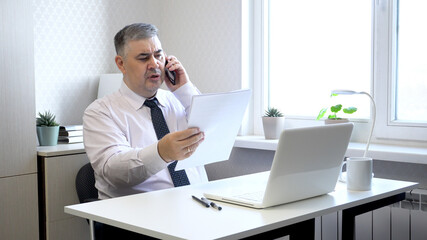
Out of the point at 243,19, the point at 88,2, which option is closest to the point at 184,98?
the point at 243,19

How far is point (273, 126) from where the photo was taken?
10.6ft

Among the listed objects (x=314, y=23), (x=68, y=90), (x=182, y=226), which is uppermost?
(x=314, y=23)

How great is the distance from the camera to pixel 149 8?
3824 millimetres

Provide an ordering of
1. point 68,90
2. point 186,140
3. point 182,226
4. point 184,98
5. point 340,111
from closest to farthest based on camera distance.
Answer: point 182,226, point 186,140, point 184,98, point 340,111, point 68,90

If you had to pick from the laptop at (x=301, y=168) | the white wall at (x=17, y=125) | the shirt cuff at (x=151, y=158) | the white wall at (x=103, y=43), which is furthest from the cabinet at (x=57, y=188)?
the laptop at (x=301, y=168)

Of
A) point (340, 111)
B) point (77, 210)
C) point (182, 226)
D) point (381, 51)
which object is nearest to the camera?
point (182, 226)

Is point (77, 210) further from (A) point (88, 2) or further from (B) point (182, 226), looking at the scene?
(A) point (88, 2)

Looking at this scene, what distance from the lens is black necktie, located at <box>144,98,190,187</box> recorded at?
239 cm

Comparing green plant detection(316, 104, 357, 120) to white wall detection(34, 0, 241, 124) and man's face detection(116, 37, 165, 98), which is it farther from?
man's face detection(116, 37, 165, 98)

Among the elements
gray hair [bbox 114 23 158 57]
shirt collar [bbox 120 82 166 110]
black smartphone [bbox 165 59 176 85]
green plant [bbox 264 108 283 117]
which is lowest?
green plant [bbox 264 108 283 117]

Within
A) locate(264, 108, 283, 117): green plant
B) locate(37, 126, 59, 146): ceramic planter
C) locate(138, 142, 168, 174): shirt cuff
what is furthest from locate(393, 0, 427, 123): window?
locate(37, 126, 59, 146): ceramic planter

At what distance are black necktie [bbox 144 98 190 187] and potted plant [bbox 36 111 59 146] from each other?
745 mm

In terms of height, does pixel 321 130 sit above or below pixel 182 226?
above

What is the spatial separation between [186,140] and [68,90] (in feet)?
5.39
